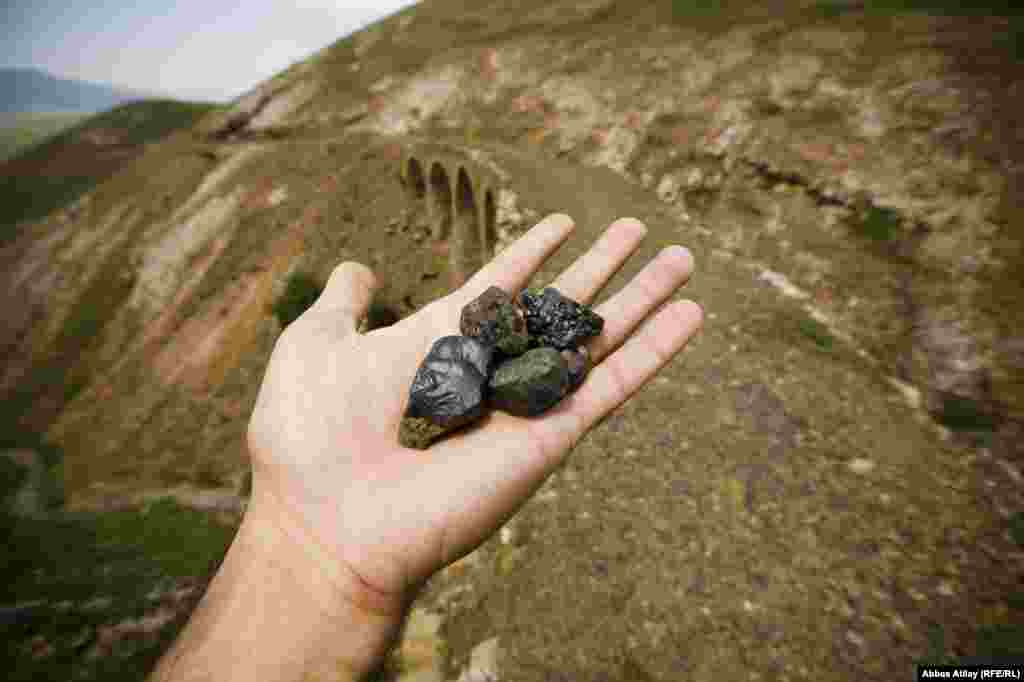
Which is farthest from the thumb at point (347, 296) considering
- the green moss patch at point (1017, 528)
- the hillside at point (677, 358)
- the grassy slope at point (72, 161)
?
the grassy slope at point (72, 161)

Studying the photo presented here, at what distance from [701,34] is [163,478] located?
95.1ft

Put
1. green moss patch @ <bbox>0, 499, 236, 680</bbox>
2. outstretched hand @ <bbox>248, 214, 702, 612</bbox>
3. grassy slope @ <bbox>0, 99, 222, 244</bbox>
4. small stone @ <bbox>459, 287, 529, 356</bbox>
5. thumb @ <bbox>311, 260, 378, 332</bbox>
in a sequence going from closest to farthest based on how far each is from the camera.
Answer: outstretched hand @ <bbox>248, 214, 702, 612</bbox>, small stone @ <bbox>459, 287, 529, 356</bbox>, thumb @ <bbox>311, 260, 378, 332</bbox>, green moss patch @ <bbox>0, 499, 236, 680</bbox>, grassy slope @ <bbox>0, 99, 222, 244</bbox>

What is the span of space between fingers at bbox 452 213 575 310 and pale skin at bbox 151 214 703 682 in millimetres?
506

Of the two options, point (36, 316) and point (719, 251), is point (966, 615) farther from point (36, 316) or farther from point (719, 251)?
point (36, 316)

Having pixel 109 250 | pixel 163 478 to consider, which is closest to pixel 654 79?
pixel 163 478

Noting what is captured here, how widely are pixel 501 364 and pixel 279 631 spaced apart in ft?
→ 7.80

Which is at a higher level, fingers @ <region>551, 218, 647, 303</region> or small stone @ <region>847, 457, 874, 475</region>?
fingers @ <region>551, 218, 647, 303</region>

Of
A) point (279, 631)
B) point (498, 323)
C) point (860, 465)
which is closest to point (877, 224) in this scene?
point (860, 465)

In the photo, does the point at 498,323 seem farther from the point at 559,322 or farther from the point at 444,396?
the point at 444,396

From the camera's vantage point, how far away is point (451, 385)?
3799 mm

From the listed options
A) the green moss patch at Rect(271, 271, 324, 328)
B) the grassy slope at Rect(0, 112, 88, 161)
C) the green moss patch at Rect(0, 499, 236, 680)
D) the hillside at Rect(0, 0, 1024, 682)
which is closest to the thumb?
the hillside at Rect(0, 0, 1024, 682)

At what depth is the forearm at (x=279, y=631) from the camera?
121 inches

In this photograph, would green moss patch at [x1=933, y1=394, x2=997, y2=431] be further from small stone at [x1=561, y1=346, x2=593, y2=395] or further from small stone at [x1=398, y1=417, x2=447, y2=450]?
small stone at [x1=398, y1=417, x2=447, y2=450]

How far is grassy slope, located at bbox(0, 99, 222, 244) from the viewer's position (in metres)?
71.8
